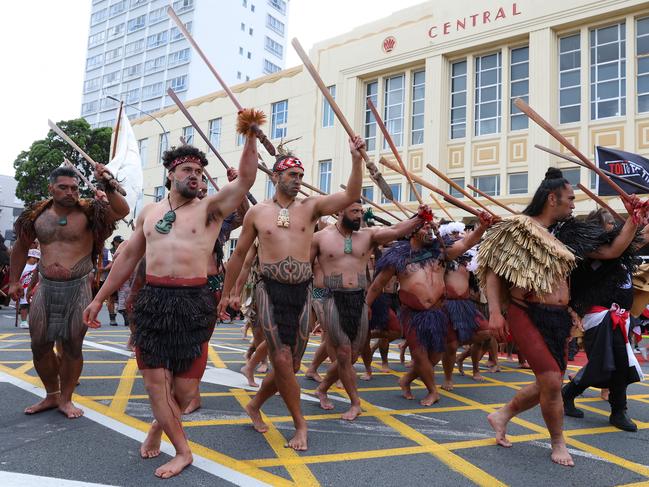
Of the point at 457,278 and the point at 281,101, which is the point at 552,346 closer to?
the point at 457,278

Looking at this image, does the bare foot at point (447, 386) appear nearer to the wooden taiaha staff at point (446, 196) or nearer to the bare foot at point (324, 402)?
the bare foot at point (324, 402)

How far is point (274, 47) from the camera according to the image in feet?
235

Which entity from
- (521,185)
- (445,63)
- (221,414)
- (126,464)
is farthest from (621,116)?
(126,464)

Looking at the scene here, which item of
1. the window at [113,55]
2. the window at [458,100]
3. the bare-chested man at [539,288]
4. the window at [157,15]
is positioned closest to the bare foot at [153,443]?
the bare-chested man at [539,288]

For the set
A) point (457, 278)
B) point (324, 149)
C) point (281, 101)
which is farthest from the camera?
point (281, 101)

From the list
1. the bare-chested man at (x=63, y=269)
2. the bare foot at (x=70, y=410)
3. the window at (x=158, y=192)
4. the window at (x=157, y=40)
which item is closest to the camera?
the bare foot at (x=70, y=410)

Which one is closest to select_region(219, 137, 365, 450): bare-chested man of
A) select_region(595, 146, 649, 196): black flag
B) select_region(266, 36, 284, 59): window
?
select_region(595, 146, 649, 196): black flag

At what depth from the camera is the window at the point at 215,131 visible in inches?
1157

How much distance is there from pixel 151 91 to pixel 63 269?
216 ft

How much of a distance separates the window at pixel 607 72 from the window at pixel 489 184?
3.63 m

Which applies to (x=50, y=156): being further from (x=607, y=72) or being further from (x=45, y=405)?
(x=45, y=405)

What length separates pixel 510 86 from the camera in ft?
61.6

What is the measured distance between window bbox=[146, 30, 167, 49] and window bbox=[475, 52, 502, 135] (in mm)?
54304

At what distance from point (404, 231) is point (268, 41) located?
7125 cm
